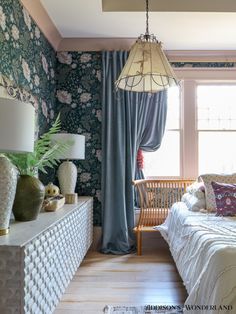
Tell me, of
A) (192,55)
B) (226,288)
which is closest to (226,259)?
(226,288)

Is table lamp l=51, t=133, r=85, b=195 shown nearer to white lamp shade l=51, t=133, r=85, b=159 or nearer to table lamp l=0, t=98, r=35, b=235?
white lamp shade l=51, t=133, r=85, b=159

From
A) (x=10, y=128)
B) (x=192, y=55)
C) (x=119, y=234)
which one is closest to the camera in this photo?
(x=10, y=128)

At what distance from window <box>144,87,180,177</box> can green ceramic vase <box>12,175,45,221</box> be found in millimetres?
2314

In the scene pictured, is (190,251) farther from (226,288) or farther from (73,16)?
(73,16)

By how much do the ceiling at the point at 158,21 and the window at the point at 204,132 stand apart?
570 mm

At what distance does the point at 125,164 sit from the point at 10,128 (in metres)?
2.38

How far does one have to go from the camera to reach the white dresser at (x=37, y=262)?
53.9 inches

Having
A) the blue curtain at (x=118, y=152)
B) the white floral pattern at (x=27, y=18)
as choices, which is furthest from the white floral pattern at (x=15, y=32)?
the blue curtain at (x=118, y=152)

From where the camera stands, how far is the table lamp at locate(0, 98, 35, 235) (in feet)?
4.58

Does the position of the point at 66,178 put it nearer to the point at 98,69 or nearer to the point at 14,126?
the point at 98,69

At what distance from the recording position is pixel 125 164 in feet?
12.1

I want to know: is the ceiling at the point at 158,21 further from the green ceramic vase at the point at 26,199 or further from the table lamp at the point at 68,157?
the green ceramic vase at the point at 26,199

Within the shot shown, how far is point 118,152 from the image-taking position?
3.67 m

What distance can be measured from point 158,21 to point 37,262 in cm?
272
